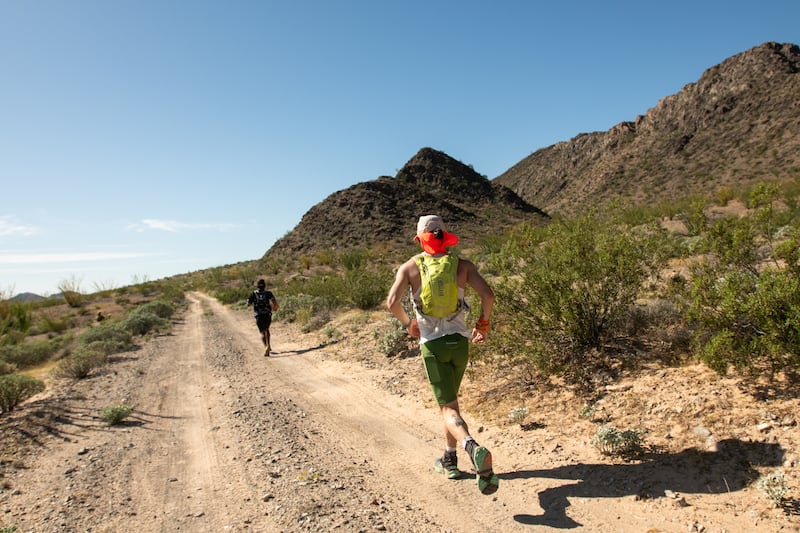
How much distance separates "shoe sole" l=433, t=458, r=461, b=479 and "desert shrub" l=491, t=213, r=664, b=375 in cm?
196

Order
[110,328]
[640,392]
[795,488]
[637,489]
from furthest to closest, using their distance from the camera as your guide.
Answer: [110,328], [640,392], [637,489], [795,488]

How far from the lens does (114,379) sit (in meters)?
9.16

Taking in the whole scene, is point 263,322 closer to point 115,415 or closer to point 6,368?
point 115,415

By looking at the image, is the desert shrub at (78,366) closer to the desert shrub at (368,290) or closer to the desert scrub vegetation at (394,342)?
the desert scrub vegetation at (394,342)

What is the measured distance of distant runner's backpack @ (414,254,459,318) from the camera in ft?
11.4

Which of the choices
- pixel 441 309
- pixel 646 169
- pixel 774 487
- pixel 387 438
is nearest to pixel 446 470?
pixel 387 438

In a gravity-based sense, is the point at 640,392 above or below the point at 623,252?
below

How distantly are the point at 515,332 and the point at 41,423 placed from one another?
675 centimetres

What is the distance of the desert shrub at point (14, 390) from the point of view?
713cm

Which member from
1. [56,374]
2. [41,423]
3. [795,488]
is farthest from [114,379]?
[795,488]

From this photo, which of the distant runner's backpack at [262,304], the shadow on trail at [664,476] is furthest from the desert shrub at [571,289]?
the distant runner's backpack at [262,304]

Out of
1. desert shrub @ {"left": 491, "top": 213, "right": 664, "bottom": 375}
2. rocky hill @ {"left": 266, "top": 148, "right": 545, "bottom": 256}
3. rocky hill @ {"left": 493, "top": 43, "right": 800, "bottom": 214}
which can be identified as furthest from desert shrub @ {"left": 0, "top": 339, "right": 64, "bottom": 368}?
rocky hill @ {"left": 493, "top": 43, "right": 800, "bottom": 214}

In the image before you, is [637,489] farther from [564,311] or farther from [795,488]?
[564,311]

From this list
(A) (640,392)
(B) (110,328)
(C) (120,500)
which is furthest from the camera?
(B) (110,328)
